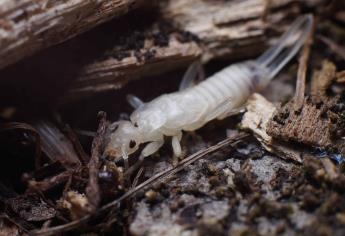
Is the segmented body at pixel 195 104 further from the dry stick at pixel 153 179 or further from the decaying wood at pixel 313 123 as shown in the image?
the decaying wood at pixel 313 123

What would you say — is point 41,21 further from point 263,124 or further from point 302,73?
point 302,73

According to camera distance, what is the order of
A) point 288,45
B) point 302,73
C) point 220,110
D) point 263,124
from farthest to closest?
point 288,45 → point 302,73 → point 220,110 → point 263,124

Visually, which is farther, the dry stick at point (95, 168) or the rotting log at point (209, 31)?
the rotting log at point (209, 31)

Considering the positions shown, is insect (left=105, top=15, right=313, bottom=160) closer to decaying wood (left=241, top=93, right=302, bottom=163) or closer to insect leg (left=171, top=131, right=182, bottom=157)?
insect leg (left=171, top=131, right=182, bottom=157)

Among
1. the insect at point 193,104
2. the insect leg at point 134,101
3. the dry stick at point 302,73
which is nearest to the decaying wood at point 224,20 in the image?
the insect at point 193,104

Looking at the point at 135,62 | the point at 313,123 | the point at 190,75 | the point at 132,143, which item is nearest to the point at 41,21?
the point at 135,62

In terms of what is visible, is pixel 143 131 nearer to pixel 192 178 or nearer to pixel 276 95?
pixel 192 178
